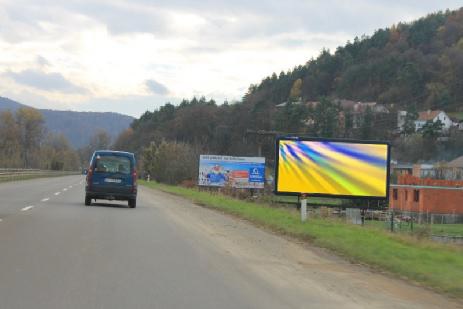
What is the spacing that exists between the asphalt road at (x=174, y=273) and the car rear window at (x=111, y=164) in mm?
8360

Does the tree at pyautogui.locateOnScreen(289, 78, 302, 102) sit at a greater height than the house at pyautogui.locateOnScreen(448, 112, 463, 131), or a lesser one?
greater

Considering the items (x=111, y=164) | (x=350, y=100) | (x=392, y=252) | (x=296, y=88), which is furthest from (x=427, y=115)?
(x=392, y=252)

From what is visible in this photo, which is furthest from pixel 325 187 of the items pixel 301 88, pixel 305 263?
pixel 301 88

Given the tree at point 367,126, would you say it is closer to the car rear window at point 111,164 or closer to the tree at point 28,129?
the tree at point 28,129

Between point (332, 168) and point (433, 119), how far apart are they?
353ft

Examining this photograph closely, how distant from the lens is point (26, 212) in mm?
19516

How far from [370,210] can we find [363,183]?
88.8 ft

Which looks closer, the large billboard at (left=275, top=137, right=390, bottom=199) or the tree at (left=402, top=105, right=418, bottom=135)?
the large billboard at (left=275, top=137, right=390, bottom=199)

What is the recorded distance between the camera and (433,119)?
127625 millimetres

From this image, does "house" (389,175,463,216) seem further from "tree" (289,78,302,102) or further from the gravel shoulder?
"tree" (289,78,302,102)

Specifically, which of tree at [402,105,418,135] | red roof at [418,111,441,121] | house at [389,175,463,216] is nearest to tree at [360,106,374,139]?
tree at [402,105,418,135]

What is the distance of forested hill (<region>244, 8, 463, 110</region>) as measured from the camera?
135 metres

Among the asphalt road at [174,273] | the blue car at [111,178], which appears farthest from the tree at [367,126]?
the asphalt road at [174,273]

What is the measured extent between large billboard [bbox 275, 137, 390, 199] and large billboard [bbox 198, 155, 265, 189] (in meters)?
23.9
